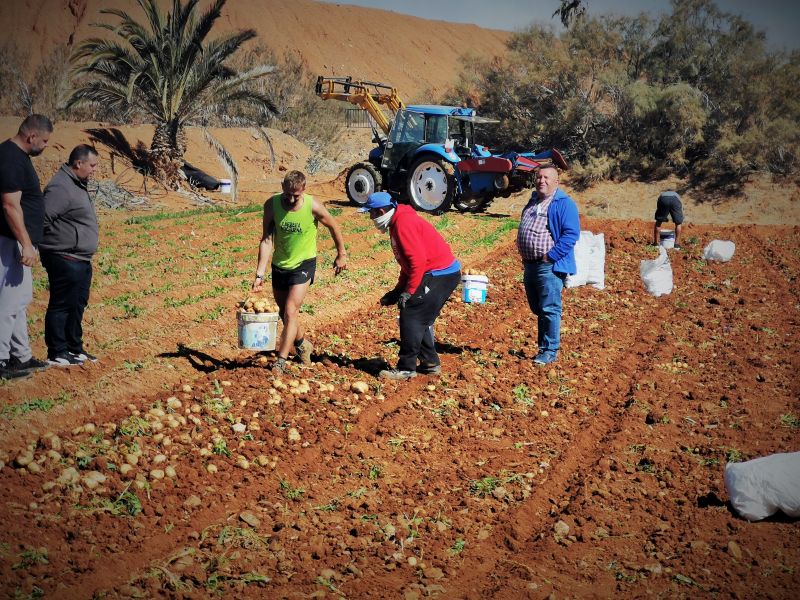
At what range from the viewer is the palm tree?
60.4ft

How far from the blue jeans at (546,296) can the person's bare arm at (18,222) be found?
413cm

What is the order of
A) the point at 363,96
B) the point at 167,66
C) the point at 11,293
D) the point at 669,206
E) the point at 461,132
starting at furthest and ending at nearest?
the point at 167,66 < the point at 363,96 < the point at 461,132 < the point at 669,206 < the point at 11,293

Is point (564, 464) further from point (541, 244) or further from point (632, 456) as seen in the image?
point (541, 244)

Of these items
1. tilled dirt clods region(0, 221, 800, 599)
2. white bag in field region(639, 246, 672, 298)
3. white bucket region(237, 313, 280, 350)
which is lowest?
tilled dirt clods region(0, 221, 800, 599)

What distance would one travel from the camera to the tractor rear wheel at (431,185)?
52.4 ft

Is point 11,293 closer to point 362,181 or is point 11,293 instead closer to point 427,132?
point 427,132

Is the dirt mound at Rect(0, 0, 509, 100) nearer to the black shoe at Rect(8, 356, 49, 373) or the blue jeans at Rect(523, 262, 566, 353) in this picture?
the blue jeans at Rect(523, 262, 566, 353)

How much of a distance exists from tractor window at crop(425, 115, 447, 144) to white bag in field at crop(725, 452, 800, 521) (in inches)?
505

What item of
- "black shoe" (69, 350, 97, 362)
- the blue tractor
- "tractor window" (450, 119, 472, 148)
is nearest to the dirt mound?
the blue tractor

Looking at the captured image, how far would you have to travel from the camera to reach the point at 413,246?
6.15 metres

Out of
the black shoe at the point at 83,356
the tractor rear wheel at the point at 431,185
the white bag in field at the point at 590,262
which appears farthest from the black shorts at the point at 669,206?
the black shoe at the point at 83,356

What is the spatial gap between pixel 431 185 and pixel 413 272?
10392 millimetres

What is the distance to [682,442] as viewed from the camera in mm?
5539

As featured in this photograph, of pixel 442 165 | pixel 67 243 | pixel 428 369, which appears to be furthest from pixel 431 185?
pixel 67 243
